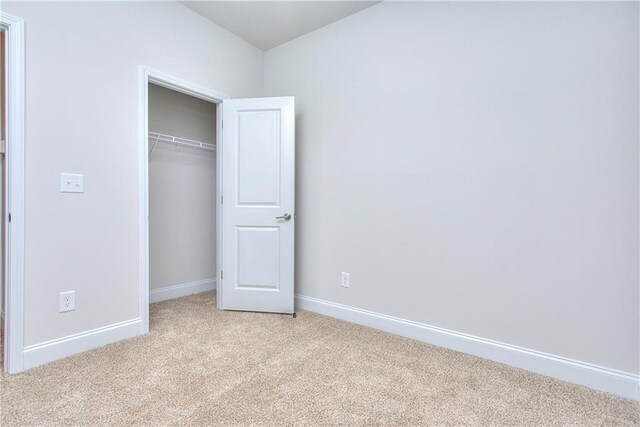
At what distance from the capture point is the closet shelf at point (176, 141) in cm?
287

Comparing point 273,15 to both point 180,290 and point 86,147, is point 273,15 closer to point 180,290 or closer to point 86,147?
point 86,147

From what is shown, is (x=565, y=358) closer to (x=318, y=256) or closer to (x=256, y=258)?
(x=318, y=256)

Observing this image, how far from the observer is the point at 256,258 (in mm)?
2764

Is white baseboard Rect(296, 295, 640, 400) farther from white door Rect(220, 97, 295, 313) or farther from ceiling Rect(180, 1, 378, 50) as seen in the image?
ceiling Rect(180, 1, 378, 50)

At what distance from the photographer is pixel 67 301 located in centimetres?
189

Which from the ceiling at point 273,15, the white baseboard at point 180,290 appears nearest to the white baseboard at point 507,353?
the white baseboard at point 180,290

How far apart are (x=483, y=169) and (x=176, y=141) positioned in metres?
2.78

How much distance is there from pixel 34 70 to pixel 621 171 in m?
3.29

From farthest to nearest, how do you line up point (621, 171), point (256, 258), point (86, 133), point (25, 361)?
point (256, 258) → point (86, 133) → point (25, 361) → point (621, 171)

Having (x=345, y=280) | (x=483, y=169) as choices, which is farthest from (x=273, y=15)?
(x=345, y=280)

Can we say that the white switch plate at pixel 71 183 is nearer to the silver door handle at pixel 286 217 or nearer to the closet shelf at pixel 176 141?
the closet shelf at pixel 176 141

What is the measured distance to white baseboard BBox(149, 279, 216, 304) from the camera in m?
2.95

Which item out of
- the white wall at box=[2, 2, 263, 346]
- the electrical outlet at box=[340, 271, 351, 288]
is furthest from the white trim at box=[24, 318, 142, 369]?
the electrical outlet at box=[340, 271, 351, 288]

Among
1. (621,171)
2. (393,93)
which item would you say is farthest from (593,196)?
(393,93)
